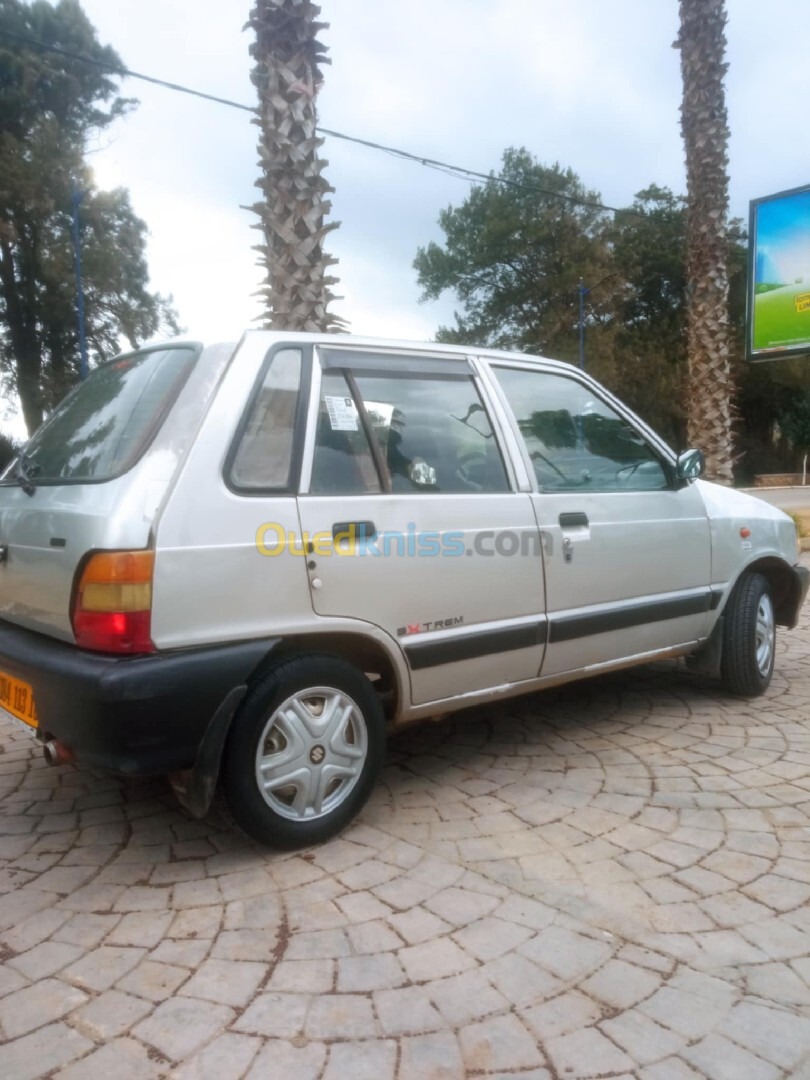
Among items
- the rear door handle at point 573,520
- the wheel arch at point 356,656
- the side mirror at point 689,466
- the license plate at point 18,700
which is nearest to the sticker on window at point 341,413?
the wheel arch at point 356,656

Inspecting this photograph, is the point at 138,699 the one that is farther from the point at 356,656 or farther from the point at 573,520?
the point at 573,520

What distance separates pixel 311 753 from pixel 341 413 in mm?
1157

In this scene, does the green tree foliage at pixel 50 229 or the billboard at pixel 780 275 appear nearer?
the billboard at pixel 780 275

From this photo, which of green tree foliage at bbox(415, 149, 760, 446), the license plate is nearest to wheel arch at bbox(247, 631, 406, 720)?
the license plate

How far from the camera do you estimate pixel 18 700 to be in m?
2.76

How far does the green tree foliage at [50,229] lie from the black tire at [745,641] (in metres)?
27.8

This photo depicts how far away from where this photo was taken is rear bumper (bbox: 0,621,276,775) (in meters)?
2.35

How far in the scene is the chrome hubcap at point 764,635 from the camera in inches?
174

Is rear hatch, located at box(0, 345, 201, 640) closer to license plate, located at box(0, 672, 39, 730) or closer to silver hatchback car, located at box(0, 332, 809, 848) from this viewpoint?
silver hatchback car, located at box(0, 332, 809, 848)

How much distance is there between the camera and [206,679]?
2449mm

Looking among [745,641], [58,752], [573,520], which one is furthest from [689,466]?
[58,752]

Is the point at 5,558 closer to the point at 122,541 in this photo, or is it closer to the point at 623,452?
the point at 122,541

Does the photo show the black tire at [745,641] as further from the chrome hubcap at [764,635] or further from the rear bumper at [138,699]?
the rear bumper at [138,699]

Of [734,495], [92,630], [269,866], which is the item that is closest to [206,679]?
[92,630]
